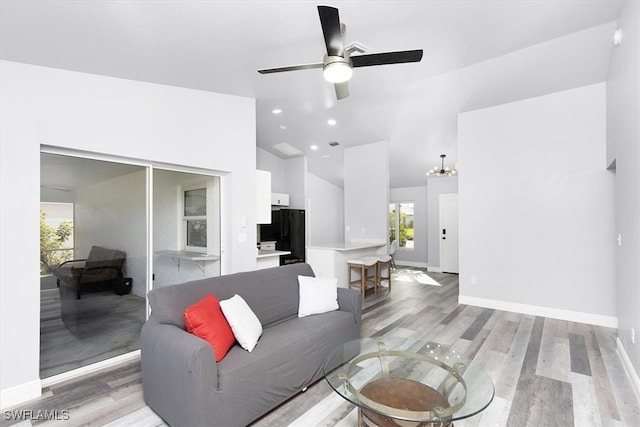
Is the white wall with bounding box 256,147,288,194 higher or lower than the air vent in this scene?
lower

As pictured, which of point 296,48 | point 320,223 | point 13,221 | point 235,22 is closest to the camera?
point 13,221

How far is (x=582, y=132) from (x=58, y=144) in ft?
Result: 19.2

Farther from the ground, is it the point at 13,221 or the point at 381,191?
the point at 381,191

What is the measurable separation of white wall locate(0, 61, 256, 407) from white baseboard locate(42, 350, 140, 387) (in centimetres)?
21

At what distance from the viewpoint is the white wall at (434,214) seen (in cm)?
774

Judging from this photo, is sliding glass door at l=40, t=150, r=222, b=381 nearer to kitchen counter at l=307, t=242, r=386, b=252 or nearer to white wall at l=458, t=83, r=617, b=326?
kitchen counter at l=307, t=242, r=386, b=252

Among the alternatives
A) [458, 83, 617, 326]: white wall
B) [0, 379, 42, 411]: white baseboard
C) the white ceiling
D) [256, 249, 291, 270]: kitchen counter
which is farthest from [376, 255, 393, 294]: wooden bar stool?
[0, 379, 42, 411]: white baseboard

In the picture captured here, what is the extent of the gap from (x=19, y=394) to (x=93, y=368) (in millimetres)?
526

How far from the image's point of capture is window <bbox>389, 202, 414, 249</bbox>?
868 cm

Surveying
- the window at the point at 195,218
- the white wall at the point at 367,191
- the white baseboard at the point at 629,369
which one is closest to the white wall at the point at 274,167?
the white wall at the point at 367,191

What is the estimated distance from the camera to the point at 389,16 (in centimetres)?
260

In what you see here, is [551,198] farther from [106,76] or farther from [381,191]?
[106,76]

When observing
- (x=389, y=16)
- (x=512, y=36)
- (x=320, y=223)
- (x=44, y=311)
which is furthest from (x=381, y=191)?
(x=44, y=311)

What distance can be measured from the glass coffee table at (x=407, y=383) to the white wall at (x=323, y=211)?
Result: 5.89 meters
